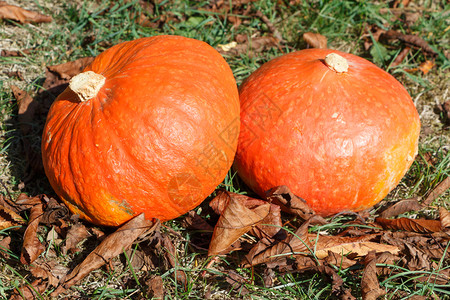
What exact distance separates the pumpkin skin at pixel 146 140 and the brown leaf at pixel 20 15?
1.94 m

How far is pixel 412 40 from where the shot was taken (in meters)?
4.59

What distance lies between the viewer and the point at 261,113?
3.15 m

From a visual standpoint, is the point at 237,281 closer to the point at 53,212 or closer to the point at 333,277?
the point at 333,277

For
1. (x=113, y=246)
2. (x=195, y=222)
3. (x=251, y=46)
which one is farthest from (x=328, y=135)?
(x=251, y=46)

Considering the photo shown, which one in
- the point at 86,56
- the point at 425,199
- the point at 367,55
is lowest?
the point at 425,199

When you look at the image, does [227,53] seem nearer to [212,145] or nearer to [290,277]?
[212,145]

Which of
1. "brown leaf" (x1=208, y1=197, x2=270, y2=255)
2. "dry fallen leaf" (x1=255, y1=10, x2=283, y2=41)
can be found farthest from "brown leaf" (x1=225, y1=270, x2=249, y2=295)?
"dry fallen leaf" (x1=255, y1=10, x2=283, y2=41)

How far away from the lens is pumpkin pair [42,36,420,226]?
2.79 meters

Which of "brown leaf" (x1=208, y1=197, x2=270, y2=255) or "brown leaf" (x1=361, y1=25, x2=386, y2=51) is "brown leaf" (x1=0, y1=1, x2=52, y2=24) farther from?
"brown leaf" (x1=361, y1=25, x2=386, y2=51)

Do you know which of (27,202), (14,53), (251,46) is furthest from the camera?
(251,46)

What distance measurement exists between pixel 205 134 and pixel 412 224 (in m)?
1.74

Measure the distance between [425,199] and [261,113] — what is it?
1627mm

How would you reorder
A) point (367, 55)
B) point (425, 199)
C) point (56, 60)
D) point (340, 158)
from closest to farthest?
point (340, 158)
point (425, 199)
point (56, 60)
point (367, 55)

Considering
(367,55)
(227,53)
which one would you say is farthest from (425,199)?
(227,53)
